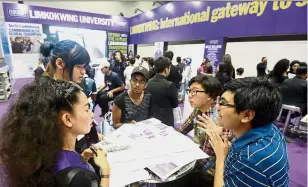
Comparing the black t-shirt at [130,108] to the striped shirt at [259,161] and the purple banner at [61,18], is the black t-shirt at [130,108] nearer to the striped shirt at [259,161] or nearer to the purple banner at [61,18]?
the striped shirt at [259,161]

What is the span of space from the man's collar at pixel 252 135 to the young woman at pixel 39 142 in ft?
2.21

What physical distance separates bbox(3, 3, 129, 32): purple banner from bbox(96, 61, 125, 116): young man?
7.22 m

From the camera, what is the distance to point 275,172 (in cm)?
82

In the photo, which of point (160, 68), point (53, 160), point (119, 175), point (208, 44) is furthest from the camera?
point (208, 44)

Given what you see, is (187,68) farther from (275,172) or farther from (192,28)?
(275,172)

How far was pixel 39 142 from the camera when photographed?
667 mm

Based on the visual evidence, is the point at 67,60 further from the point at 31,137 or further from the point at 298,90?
the point at 298,90

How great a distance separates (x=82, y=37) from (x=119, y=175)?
9993 mm

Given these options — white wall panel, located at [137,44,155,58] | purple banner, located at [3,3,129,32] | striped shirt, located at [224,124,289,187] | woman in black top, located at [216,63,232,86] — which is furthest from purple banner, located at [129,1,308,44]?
striped shirt, located at [224,124,289,187]

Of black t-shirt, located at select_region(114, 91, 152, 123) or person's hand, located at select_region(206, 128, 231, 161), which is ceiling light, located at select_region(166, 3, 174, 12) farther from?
person's hand, located at select_region(206, 128, 231, 161)

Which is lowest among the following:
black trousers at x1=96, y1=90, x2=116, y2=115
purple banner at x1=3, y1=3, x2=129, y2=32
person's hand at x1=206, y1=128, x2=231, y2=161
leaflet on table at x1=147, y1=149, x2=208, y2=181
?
black trousers at x1=96, y1=90, x2=116, y2=115

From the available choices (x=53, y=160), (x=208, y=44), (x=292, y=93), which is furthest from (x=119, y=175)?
(x=208, y=44)

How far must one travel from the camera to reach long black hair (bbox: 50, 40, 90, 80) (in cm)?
126

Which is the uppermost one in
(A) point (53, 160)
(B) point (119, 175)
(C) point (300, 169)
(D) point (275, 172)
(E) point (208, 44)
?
(E) point (208, 44)
